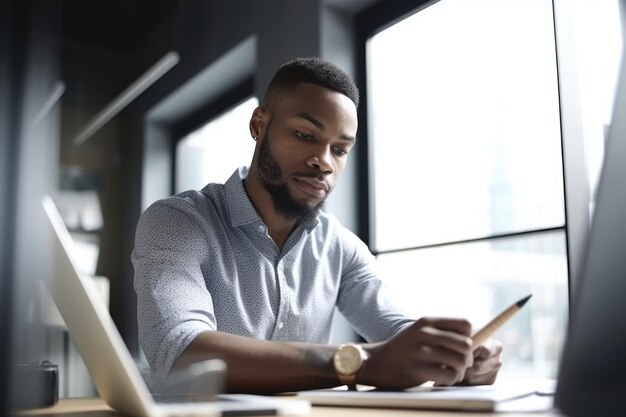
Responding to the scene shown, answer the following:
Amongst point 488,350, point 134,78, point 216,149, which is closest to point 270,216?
Answer: point 488,350

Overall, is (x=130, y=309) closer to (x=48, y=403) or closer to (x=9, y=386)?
(x=48, y=403)

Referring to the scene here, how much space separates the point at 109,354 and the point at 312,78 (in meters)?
0.97

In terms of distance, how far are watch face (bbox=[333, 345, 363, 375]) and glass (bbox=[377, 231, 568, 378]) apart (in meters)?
0.67

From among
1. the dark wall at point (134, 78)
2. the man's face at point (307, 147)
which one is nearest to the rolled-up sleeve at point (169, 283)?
the man's face at point (307, 147)

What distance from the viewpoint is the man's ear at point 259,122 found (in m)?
1.57

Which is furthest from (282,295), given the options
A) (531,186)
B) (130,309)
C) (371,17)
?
(130,309)

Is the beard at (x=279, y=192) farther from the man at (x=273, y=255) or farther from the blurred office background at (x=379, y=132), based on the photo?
the blurred office background at (x=379, y=132)

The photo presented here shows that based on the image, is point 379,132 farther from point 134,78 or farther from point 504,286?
point 134,78

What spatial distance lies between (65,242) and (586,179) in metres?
1.33

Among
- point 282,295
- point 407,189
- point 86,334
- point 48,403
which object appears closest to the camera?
point 86,334

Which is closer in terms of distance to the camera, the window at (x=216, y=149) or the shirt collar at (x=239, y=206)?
the shirt collar at (x=239, y=206)

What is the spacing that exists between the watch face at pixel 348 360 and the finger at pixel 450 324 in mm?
96

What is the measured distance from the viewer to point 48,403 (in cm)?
86

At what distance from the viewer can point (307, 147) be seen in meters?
1.40
